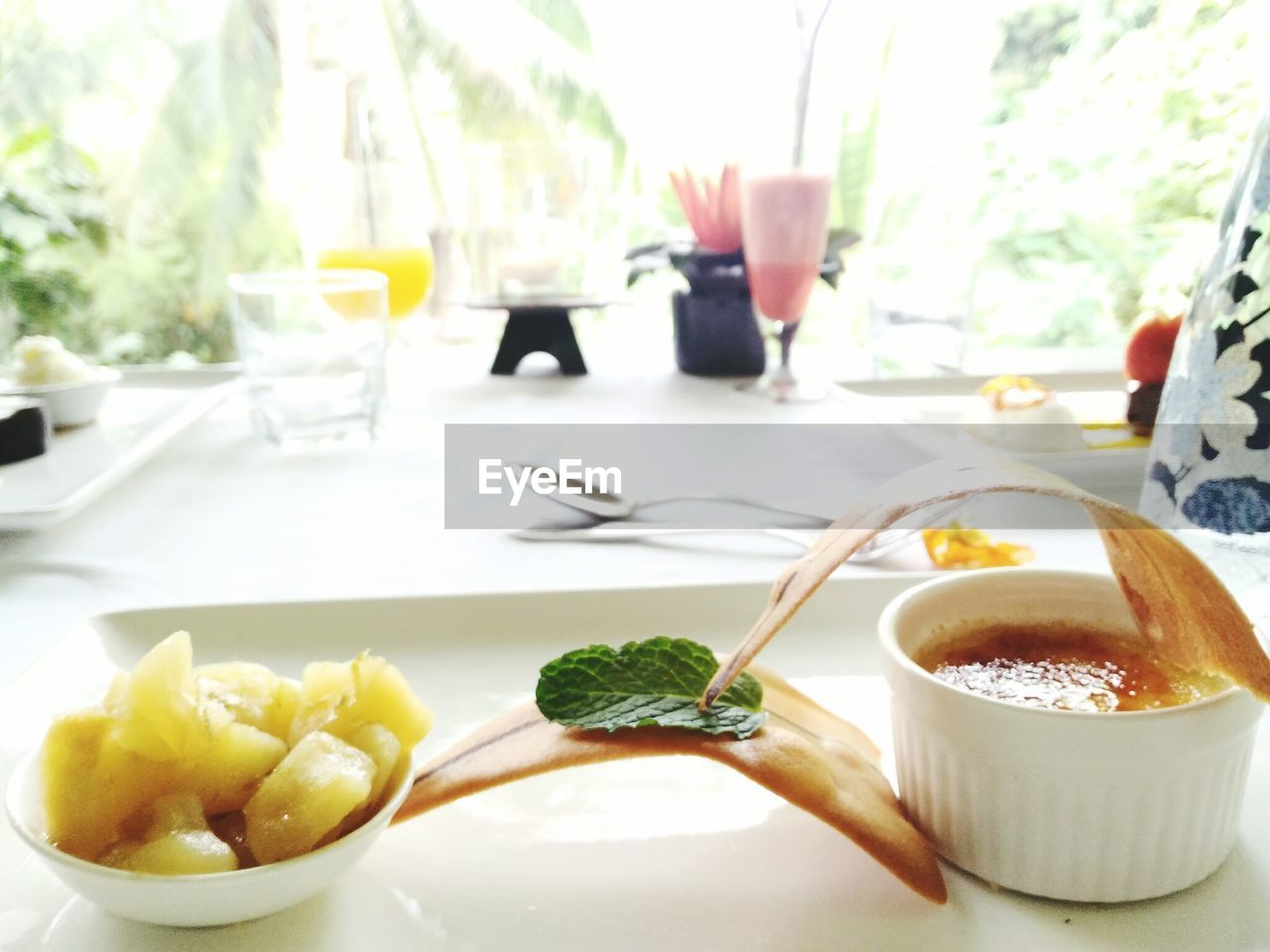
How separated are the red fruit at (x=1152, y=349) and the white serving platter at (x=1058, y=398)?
5 centimetres

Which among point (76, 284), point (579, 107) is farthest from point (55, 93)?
point (579, 107)

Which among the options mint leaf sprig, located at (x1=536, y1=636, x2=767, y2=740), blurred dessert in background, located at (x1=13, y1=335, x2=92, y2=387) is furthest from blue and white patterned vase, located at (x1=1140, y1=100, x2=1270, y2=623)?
blurred dessert in background, located at (x1=13, y1=335, x2=92, y2=387)

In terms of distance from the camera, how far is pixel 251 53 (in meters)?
5.90

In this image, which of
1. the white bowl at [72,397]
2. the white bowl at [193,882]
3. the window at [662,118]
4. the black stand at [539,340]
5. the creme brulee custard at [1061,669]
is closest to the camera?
the white bowl at [193,882]

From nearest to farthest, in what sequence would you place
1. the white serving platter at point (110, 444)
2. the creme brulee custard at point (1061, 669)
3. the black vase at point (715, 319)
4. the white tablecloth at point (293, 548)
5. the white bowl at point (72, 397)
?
the creme brulee custard at point (1061, 669) → the white tablecloth at point (293, 548) → the white serving platter at point (110, 444) → the white bowl at point (72, 397) → the black vase at point (715, 319)

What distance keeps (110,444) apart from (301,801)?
887 millimetres

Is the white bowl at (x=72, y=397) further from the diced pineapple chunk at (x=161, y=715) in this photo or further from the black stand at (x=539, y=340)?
the diced pineapple chunk at (x=161, y=715)

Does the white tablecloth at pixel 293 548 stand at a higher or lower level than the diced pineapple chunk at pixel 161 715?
lower

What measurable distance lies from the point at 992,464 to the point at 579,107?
5.76 metres

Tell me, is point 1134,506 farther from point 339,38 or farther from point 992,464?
point 339,38

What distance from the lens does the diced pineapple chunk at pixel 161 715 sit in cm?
41

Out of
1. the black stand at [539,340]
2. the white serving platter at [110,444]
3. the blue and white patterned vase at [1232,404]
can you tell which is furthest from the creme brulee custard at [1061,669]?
the black stand at [539,340]

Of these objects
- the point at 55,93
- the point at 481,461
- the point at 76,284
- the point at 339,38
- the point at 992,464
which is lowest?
the point at 76,284

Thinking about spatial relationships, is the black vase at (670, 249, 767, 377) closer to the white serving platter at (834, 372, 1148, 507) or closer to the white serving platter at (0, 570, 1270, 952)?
the white serving platter at (834, 372, 1148, 507)
